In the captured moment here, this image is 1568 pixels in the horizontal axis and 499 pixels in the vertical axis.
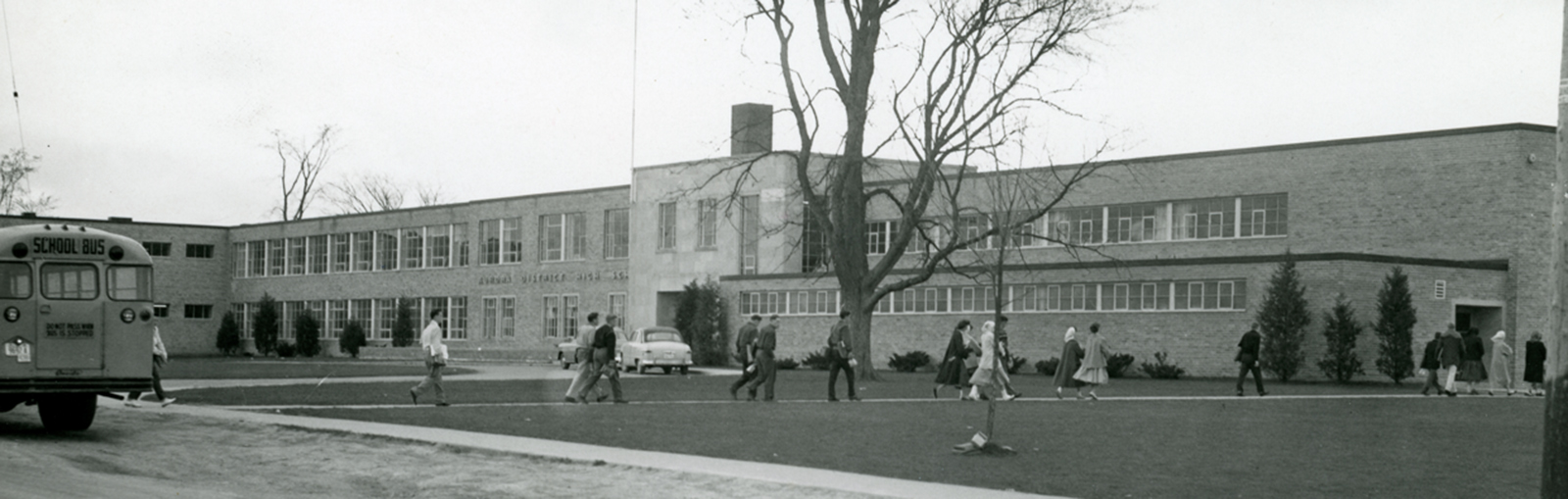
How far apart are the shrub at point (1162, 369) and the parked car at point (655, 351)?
41.7 ft

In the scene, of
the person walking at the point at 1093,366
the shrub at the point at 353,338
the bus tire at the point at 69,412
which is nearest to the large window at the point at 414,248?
the shrub at the point at 353,338

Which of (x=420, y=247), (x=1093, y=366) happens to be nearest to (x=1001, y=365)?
(x=1093, y=366)

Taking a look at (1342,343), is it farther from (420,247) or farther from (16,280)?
→ (420,247)

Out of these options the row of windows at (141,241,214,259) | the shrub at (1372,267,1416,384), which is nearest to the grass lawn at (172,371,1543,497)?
the shrub at (1372,267,1416,384)

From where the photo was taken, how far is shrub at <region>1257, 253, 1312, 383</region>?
40.5 m

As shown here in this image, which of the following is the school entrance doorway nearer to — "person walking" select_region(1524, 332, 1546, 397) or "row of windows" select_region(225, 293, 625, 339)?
"person walking" select_region(1524, 332, 1546, 397)

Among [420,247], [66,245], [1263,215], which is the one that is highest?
[1263,215]

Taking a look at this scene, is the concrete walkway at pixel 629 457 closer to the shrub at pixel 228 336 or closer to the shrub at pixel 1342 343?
the shrub at pixel 1342 343

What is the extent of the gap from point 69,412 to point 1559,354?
58.4 ft

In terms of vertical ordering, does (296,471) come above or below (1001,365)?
below

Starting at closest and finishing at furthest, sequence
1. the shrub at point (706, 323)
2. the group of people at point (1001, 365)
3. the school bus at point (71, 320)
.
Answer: the school bus at point (71, 320) < the group of people at point (1001, 365) < the shrub at point (706, 323)

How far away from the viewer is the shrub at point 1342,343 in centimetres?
3981

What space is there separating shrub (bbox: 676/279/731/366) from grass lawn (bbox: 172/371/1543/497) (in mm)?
25258

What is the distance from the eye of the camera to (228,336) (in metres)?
83.0
